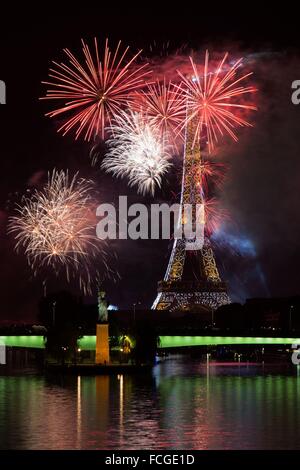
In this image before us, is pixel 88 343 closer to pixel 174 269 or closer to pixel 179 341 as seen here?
pixel 179 341

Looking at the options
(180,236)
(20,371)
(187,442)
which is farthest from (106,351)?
(180,236)

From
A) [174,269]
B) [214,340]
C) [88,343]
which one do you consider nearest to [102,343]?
[88,343]

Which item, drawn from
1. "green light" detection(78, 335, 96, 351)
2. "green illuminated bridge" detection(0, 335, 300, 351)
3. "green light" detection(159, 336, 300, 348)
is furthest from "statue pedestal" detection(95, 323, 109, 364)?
"green light" detection(159, 336, 300, 348)

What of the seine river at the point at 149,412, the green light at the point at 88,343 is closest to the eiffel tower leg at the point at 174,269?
the green light at the point at 88,343

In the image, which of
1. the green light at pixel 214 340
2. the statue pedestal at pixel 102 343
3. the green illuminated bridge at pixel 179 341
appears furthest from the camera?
the green light at pixel 214 340

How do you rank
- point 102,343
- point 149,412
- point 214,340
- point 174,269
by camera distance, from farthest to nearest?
point 174,269, point 214,340, point 102,343, point 149,412

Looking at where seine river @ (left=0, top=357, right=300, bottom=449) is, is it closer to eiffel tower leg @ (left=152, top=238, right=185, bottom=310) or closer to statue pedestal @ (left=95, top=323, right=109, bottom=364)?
statue pedestal @ (left=95, top=323, right=109, bottom=364)

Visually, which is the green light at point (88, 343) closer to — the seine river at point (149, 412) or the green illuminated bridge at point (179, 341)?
the green illuminated bridge at point (179, 341)
